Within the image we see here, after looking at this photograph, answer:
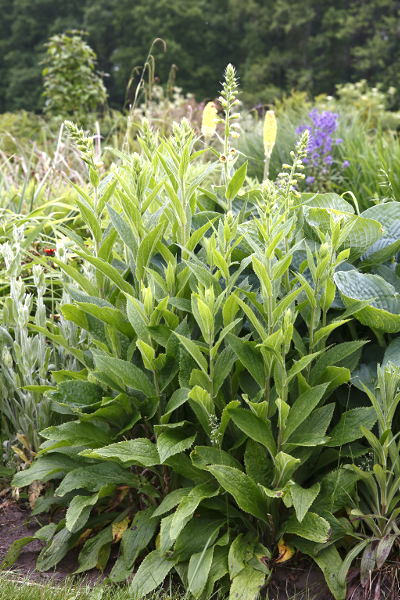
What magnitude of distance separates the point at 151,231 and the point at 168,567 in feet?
3.53

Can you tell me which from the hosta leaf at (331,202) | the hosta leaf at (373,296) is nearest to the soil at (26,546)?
the hosta leaf at (373,296)

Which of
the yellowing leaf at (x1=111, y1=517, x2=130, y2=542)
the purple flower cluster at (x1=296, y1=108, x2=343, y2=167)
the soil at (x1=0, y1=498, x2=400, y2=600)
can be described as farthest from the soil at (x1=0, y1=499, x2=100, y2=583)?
the purple flower cluster at (x1=296, y1=108, x2=343, y2=167)

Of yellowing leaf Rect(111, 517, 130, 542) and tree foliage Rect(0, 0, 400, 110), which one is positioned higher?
tree foliage Rect(0, 0, 400, 110)

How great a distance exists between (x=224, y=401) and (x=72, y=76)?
29.4 feet

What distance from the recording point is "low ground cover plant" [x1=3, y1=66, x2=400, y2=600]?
2094 millimetres

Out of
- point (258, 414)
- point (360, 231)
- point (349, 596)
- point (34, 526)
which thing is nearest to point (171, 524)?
point (258, 414)

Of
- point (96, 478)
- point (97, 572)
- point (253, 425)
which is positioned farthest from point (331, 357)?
point (97, 572)

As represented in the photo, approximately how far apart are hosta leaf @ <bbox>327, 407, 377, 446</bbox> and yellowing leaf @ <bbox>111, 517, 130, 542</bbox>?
0.77m

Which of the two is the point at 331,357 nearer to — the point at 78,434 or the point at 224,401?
the point at 224,401

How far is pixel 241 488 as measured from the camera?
211 centimetres

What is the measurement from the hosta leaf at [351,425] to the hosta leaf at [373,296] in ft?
0.92

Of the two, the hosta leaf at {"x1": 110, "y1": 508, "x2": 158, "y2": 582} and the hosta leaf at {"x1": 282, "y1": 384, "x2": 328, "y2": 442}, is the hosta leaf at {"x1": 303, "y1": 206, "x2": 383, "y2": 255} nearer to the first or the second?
the hosta leaf at {"x1": 282, "y1": 384, "x2": 328, "y2": 442}

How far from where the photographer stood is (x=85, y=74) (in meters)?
10.2

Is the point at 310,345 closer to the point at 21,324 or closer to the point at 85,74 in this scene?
the point at 21,324
